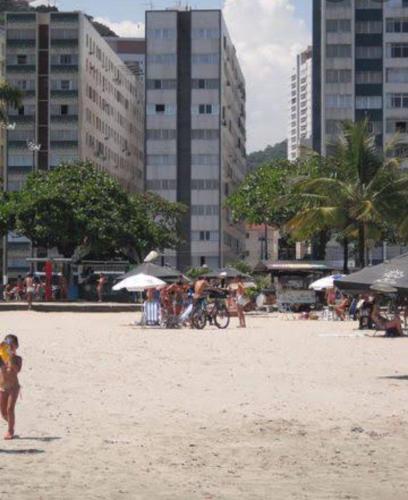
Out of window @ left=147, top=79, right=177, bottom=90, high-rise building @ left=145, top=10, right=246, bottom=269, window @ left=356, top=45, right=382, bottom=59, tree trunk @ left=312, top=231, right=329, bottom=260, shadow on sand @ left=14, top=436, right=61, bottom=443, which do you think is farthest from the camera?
window @ left=147, top=79, right=177, bottom=90

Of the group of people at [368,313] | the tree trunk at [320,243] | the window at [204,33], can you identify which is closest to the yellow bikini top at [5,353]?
the group of people at [368,313]

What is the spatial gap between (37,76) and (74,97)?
3.80 meters

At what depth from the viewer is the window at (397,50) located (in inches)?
4045

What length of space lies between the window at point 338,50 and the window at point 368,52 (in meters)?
0.94

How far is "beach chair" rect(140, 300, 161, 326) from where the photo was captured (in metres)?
38.2

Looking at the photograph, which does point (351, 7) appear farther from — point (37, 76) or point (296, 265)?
point (296, 265)

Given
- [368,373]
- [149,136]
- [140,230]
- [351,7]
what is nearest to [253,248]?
[149,136]

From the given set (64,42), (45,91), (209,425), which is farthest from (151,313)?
(45,91)

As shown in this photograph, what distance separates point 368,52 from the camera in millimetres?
103312

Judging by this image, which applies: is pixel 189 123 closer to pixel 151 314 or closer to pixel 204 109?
pixel 204 109

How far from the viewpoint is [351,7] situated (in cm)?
10181

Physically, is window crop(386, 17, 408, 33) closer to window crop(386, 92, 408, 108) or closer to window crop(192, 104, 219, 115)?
window crop(386, 92, 408, 108)

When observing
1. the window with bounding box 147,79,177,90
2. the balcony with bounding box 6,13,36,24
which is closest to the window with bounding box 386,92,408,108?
the window with bounding box 147,79,177,90

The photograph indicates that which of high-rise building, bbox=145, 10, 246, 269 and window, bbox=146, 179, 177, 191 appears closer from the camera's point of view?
high-rise building, bbox=145, 10, 246, 269
